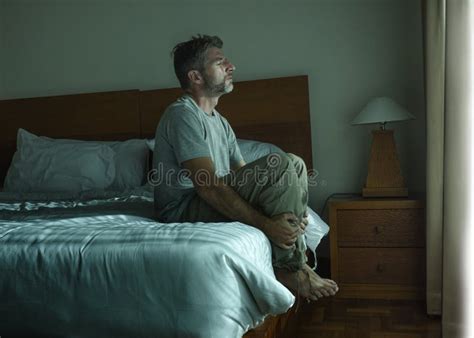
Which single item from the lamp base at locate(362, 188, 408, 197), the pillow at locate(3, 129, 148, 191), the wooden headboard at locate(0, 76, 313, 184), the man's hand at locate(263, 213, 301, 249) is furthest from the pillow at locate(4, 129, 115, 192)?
the man's hand at locate(263, 213, 301, 249)

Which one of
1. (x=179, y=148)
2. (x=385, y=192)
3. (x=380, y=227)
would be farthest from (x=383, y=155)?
(x=179, y=148)

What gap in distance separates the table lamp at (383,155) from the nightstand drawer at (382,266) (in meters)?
0.29

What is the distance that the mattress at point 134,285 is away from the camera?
1020mm

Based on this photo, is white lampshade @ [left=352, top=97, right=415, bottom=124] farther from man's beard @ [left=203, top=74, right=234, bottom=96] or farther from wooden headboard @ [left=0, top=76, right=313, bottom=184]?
man's beard @ [left=203, top=74, right=234, bottom=96]

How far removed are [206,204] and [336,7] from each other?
5.64 feet

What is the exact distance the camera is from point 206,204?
1562 mm

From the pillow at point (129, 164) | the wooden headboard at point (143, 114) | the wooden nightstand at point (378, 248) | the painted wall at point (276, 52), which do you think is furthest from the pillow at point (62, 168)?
the wooden nightstand at point (378, 248)

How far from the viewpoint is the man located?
1.44 metres

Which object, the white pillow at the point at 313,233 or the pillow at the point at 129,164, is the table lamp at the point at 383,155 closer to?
the white pillow at the point at 313,233

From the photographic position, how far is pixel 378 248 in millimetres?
2383

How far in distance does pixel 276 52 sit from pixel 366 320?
157 centimetres

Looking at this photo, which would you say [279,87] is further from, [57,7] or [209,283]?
[209,283]

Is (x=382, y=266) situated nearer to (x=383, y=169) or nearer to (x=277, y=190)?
(x=383, y=169)

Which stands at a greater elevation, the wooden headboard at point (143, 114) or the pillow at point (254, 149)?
the wooden headboard at point (143, 114)
